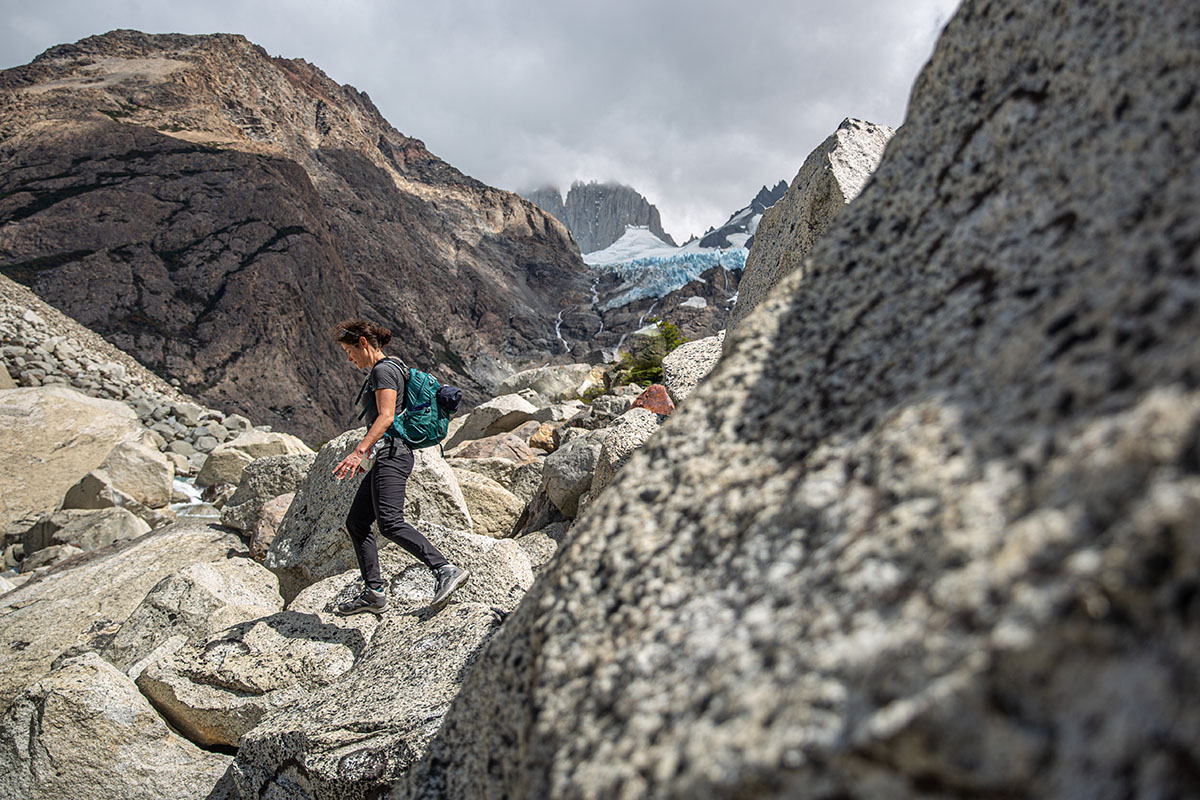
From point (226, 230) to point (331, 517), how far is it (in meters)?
47.3

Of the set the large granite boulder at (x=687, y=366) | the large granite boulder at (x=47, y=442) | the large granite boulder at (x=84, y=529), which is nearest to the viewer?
the large granite boulder at (x=687, y=366)

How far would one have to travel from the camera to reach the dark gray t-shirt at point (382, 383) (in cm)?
492

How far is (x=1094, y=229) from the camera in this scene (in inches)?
47.5

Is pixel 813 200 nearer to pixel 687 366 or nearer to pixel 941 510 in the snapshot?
pixel 687 366

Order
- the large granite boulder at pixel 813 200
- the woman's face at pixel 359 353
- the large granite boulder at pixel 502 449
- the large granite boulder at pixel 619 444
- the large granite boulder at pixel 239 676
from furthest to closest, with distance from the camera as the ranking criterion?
the large granite boulder at pixel 502 449, the large granite boulder at pixel 619 444, the large granite boulder at pixel 813 200, the woman's face at pixel 359 353, the large granite boulder at pixel 239 676

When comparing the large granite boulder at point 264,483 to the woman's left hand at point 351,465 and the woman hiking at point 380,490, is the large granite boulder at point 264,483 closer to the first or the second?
the woman hiking at point 380,490

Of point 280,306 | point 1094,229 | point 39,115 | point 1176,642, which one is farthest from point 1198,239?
point 39,115

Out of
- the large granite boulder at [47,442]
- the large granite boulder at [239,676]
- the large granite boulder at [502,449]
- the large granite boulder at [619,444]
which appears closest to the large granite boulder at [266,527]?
the large granite boulder at [239,676]

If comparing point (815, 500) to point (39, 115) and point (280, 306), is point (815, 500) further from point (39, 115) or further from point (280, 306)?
point (39, 115)

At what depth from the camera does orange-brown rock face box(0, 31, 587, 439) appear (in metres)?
38.9

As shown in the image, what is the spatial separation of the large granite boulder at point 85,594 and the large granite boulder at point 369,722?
418 cm

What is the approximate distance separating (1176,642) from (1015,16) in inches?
65.0

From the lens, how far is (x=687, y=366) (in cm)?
838

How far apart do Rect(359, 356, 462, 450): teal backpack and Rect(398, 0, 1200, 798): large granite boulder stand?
3411mm
